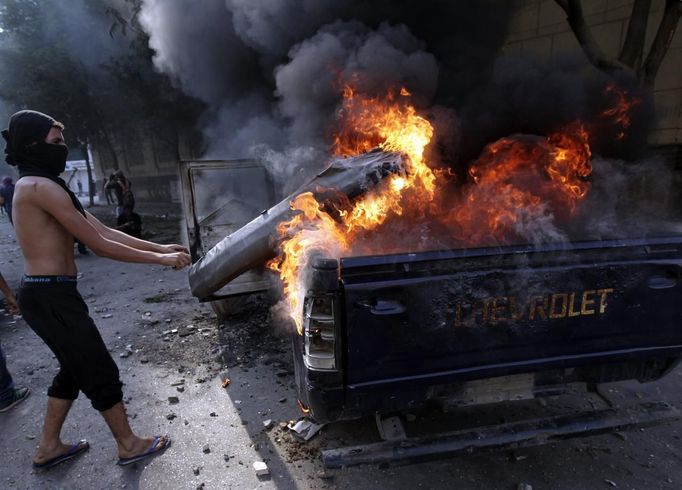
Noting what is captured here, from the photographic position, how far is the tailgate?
2.16 metres

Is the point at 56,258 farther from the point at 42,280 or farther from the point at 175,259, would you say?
the point at 175,259

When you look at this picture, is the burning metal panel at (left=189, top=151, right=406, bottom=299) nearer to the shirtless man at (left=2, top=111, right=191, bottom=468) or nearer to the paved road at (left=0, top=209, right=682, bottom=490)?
the shirtless man at (left=2, top=111, right=191, bottom=468)

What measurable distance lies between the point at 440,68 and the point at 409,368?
213 inches

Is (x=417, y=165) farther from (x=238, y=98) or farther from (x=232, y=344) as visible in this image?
(x=238, y=98)

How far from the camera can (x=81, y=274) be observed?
7.95m

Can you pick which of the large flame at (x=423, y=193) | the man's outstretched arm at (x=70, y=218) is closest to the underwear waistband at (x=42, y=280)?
the man's outstretched arm at (x=70, y=218)

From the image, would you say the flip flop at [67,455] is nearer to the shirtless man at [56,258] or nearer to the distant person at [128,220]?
the shirtless man at [56,258]

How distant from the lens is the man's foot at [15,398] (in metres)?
3.59

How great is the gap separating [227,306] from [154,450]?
2280 mm

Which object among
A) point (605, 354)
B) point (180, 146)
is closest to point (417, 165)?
point (605, 354)

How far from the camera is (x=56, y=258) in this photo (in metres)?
2.67

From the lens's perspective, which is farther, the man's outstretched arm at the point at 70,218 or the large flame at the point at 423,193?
the large flame at the point at 423,193

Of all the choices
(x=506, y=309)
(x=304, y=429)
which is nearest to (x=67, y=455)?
(x=304, y=429)

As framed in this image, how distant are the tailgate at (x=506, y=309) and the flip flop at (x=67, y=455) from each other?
2.26 metres
